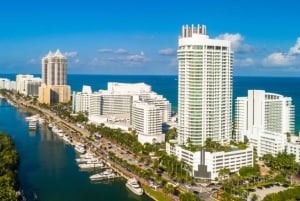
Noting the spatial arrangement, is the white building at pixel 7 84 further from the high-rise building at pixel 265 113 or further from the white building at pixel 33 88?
the high-rise building at pixel 265 113

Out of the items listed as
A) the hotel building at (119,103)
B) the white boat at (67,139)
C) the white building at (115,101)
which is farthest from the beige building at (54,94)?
the white boat at (67,139)

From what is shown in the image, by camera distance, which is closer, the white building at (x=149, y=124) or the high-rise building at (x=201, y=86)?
the high-rise building at (x=201, y=86)

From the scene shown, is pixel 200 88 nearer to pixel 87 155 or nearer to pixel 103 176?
pixel 103 176

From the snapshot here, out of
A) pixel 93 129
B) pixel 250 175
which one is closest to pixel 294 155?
pixel 250 175

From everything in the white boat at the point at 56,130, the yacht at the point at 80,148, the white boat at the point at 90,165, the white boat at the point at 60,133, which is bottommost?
the white boat at the point at 90,165

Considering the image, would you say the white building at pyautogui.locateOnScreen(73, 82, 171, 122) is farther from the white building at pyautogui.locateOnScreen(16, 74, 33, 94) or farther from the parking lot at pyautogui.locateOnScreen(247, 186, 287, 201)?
the white building at pyautogui.locateOnScreen(16, 74, 33, 94)

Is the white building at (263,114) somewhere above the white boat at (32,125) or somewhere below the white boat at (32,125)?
above

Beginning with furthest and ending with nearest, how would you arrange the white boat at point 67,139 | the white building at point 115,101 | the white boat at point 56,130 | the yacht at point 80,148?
the white building at point 115,101, the white boat at point 56,130, the white boat at point 67,139, the yacht at point 80,148
